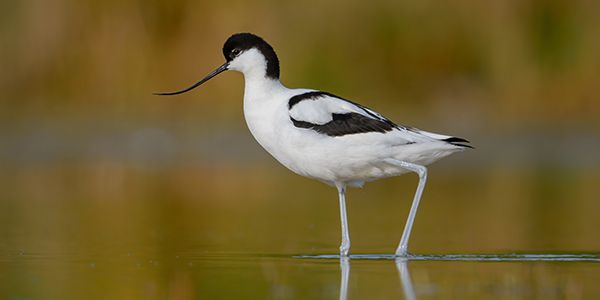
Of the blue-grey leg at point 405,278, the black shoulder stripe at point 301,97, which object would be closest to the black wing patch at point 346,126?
the black shoulder stripe at point 301,97

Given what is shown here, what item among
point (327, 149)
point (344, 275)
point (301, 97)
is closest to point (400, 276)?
point (344, 275)

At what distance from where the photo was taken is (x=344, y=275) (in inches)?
258

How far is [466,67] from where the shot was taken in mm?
15828

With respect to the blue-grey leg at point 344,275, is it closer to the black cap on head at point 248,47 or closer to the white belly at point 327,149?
the white belly at point 327,149

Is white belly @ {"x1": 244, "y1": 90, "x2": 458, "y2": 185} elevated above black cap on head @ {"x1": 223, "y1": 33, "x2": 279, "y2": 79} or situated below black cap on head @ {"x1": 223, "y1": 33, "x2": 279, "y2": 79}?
below

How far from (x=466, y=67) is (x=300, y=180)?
3292 mm

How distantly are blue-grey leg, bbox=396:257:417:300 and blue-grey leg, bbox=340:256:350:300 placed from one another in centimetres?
23

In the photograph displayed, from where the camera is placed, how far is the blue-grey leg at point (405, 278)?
5780 mm

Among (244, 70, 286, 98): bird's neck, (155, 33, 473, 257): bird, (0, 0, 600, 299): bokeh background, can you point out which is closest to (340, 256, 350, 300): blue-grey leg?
(155, 33, 473, 257): bird

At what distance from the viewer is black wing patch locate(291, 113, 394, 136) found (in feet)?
24.9

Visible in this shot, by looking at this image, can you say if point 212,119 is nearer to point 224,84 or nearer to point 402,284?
point 224,84

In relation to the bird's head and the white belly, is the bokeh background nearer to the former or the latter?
the bird's head

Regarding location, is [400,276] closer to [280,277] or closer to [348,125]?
[280,277]

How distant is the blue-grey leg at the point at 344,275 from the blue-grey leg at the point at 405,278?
0.23 m
